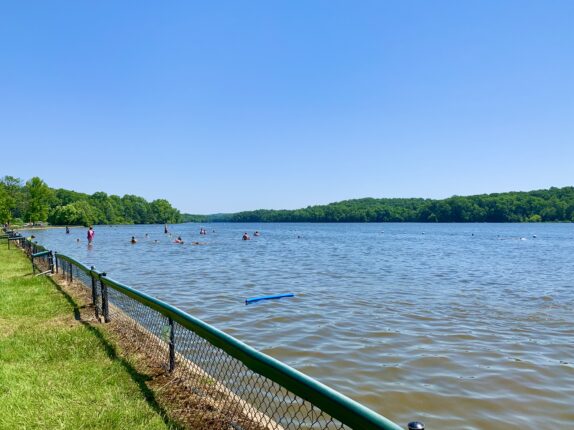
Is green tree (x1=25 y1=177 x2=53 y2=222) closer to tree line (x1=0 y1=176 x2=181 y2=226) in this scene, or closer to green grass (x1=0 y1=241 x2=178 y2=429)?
tree line (x1=0 y1=176 x2=181 y2=226)

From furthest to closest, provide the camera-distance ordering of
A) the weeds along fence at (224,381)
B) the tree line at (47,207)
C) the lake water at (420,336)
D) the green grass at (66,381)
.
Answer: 1. the tree line at (47,207)
2. the lake water at (420,336)
3. the green grass at (66,381)
4. the weeds along fence at (224,381)

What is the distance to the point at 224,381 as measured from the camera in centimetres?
635

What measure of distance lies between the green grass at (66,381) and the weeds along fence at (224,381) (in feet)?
1.38

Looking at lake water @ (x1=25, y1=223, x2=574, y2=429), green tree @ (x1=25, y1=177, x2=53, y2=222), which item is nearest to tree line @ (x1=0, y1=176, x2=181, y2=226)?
green tree @ (x1=25, y1=177, x2=53, y2=222)

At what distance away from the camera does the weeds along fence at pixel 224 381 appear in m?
2.67

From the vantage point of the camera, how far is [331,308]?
12.3 metres

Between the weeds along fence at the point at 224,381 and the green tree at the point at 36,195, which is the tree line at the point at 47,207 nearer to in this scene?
the green tree at the point at 36,195

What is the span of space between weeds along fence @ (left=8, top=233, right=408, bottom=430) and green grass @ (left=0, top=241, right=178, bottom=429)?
42 cm

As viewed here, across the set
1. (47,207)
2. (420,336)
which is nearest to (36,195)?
(47,207)

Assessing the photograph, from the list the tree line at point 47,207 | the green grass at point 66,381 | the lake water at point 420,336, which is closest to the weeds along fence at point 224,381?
the green grass at point 66,381

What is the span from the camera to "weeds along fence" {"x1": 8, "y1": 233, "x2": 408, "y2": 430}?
2.67 meters

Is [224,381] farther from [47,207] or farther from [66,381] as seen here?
[47,207]

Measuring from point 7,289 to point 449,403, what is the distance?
11329 mm

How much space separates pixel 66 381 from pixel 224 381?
7.21ft
